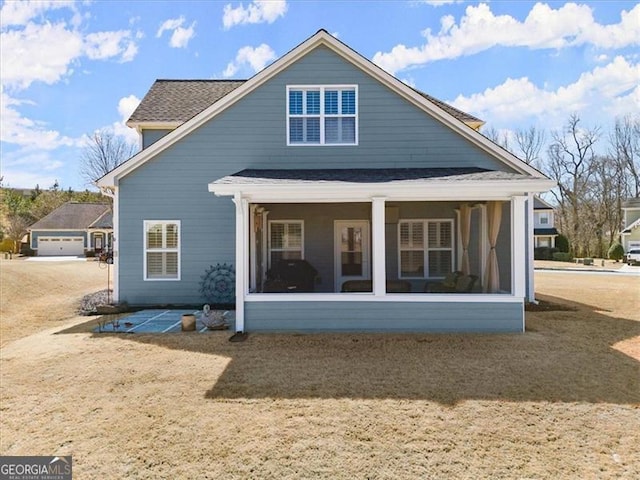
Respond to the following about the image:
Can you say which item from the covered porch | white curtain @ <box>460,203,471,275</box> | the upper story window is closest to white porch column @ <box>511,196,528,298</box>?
the covered porch

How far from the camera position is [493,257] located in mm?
9688

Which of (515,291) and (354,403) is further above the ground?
(515,291)

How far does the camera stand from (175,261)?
11547 mm

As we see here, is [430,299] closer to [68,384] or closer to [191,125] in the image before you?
[68,384]

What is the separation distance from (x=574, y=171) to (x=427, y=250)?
4240 centimetres

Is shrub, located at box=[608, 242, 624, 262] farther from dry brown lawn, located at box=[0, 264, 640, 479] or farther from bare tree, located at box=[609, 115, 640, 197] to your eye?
dry brown lawn, located at box=[0, 264, 640, 479]

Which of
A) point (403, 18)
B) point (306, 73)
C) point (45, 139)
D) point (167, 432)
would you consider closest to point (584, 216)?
point (403, 18)

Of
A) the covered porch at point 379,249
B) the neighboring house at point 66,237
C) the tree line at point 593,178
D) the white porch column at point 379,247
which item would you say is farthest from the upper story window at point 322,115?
the tree line at point 593,178

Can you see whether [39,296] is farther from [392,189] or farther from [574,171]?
[574,171]

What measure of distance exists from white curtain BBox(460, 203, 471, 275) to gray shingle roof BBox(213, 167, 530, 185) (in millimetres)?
1277

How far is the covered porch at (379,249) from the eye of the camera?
27.6ft

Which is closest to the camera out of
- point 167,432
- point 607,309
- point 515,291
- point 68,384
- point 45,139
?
point 167,432

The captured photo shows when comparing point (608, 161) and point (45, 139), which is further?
point (608, 161)

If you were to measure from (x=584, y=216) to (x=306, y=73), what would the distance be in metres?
43.9
